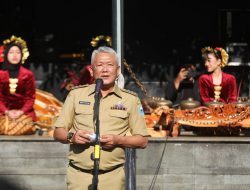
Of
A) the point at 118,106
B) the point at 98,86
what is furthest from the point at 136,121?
the point at 98,86

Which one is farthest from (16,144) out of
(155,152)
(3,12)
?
(3,12)

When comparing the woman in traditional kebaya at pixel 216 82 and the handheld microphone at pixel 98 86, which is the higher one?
the handheld microphone at pixel 98 86

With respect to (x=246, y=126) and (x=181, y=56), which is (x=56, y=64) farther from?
(x=246, y=126)

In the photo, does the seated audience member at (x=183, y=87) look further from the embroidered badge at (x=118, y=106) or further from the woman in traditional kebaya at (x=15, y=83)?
the embroidered badge at (x=118, y=106)

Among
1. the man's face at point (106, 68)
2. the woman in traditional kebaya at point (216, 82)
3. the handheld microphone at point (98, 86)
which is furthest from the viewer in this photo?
the woman in traditional kebaya at point (216, 82)

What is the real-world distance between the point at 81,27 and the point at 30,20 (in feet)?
2.93

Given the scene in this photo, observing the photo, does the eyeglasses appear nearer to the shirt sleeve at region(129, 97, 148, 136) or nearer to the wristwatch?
the shirt sleeve at region(129, 97, 148, 136)

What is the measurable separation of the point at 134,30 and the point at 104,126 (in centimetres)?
883

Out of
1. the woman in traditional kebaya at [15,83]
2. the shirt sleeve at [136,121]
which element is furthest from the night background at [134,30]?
the shirt sleeve at [136,121]

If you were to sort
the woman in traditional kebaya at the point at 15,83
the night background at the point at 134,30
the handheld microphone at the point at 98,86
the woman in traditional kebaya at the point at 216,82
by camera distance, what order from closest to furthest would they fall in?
the handheld microphone at the point at 98,86 → the woman in traditional kebaya at the point at 15,83 → the woman in traditional kebaya at the point at 216,82 → the night background at the point at 134,30

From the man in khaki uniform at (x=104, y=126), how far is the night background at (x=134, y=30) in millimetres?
8523

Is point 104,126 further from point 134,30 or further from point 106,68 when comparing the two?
point 134,30

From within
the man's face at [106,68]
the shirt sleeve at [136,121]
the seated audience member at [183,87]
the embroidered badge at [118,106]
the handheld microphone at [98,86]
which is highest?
A: the man's face at [106,68]

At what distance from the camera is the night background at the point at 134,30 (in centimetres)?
1532
